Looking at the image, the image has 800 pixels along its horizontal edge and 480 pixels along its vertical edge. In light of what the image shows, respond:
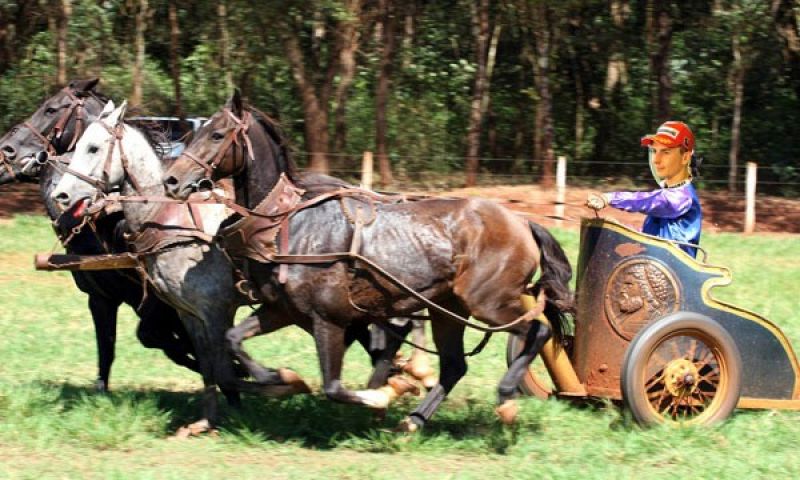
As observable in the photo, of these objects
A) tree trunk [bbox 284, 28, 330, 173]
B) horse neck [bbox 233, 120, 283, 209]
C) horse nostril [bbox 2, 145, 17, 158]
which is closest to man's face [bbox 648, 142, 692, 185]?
horse neck [bbox 233, 120, 283, 209]

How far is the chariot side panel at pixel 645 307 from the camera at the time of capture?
22.1ft

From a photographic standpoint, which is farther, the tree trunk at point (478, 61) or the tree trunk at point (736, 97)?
the tree trunk at point (736, 97)

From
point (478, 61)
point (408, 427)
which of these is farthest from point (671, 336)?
point (478, 61)

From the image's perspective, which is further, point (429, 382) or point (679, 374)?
point (429, 382)

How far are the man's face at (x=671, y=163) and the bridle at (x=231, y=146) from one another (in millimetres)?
2563

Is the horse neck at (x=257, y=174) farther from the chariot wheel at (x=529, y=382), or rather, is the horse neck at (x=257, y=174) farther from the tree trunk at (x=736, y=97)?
the tree trunk at (x=736, y=97)

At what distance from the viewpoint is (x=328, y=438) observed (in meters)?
6.93

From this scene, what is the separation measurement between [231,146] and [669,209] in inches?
108

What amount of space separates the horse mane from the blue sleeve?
1.98m

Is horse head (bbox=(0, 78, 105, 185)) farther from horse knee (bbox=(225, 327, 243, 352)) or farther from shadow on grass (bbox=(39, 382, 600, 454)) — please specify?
horse knee (bbox=(225, 327, 243, 352))

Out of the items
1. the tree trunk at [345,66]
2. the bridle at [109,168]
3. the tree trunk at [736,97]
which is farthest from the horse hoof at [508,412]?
the tree trunk at [736,97]

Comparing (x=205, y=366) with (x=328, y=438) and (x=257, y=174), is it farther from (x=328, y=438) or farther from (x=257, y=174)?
(x=257, y=174)

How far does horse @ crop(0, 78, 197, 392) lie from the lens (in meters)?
7.70

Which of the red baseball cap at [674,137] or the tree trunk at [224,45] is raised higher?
the tree trunk at [224,45]
